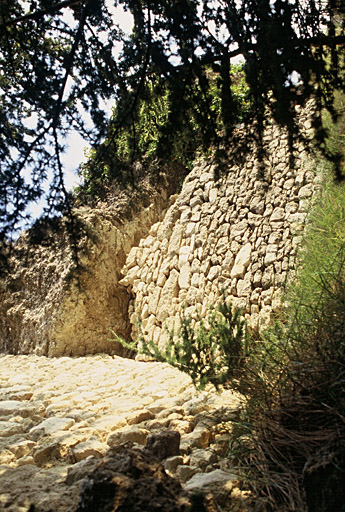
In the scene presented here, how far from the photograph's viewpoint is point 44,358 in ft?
23.5

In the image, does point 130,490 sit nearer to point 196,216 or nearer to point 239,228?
point 239,228

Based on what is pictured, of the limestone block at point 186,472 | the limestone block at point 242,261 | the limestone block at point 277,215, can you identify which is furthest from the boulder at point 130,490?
the limestone block at point 277,215

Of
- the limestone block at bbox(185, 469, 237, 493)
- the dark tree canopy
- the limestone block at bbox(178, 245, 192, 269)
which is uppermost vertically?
the dark tree canopy

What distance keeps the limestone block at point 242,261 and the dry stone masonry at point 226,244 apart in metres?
0.01

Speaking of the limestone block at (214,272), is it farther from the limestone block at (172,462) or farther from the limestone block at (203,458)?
the limestone block at (172,462)

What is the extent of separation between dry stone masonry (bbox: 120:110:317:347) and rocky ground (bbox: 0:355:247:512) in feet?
2.82

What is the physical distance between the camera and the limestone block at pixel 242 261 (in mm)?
4988

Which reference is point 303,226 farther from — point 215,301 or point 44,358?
point 44,358

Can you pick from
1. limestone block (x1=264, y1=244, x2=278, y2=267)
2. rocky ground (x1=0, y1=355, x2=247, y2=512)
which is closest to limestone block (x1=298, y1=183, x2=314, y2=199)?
limestone block (x1=264, y1=244, x2=278, y2=267)

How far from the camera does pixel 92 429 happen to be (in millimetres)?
2762

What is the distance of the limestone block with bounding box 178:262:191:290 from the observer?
19.5ft

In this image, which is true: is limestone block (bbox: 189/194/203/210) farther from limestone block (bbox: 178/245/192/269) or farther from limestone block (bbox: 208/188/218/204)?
A: limestone block (bbox: 178/245/192/269)

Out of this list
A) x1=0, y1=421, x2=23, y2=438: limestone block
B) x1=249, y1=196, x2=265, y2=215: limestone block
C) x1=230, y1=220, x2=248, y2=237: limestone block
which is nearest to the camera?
x1=0, y1=421, x2=23, y2=438: limestone block

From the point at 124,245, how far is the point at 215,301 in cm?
290
